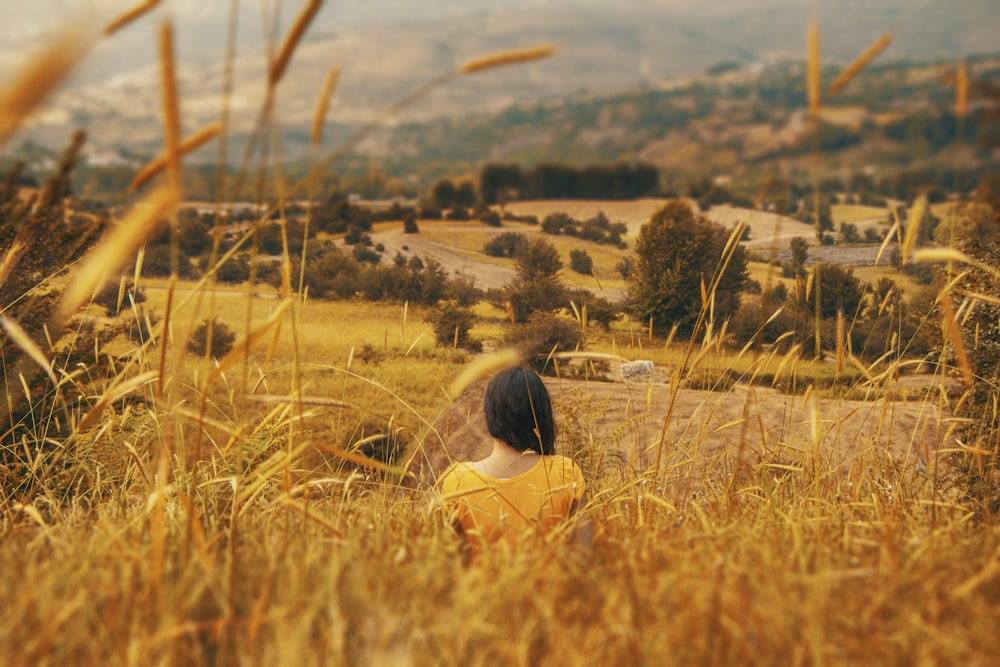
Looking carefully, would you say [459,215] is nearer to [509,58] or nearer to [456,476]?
[456,476]

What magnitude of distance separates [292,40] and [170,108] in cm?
34

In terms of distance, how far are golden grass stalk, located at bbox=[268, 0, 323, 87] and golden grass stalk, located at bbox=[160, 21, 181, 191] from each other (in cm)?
20

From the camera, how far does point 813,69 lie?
1.71 m

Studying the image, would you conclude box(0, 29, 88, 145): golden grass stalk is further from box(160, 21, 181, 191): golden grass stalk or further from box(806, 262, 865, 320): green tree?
box(806, 262, 865, 320): green tree

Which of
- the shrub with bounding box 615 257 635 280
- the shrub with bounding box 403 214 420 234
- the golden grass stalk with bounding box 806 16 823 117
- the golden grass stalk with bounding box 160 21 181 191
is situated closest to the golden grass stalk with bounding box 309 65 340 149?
the golden grass stalk with bounding box 160 21 181 191

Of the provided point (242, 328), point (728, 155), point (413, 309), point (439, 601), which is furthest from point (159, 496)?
point (728, 155)

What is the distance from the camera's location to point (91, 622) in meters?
1.39

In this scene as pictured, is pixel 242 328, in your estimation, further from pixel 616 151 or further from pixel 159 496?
pixel 616 151

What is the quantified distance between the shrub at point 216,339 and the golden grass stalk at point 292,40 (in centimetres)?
338

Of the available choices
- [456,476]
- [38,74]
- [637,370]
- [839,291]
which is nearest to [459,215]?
[637,370]

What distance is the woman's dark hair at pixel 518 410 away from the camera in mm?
2738

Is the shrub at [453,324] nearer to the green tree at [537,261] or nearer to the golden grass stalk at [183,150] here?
the green tree at [537,261]

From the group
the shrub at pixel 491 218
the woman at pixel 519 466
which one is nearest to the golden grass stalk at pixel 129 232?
the woman at pixel 519 466

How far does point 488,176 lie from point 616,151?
120 meters
